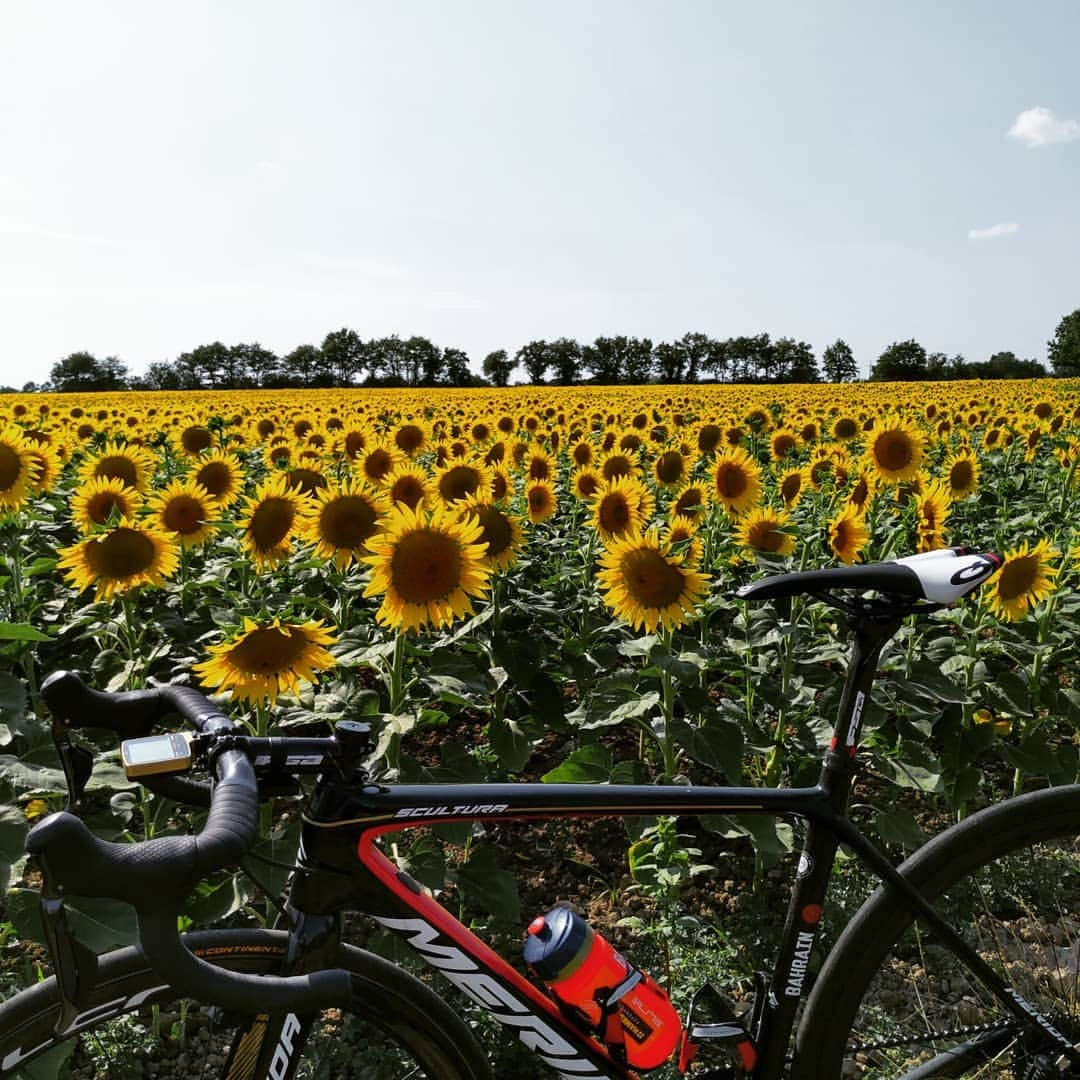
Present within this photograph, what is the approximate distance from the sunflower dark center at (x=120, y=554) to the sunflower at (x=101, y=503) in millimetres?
821

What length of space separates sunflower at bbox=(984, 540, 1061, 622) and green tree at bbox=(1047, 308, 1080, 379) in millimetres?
69307

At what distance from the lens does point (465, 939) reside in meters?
1.63

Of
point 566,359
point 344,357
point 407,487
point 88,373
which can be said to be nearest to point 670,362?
point 566,359

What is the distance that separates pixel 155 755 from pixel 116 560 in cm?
227

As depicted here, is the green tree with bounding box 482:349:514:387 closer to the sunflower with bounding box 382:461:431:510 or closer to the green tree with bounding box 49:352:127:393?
the green tree with bounding box 49:352:127:393

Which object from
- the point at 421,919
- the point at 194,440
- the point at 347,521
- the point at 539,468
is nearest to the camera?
the point at 421,919

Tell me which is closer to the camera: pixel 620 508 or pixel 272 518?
pixel 272 518

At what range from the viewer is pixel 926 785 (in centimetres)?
335

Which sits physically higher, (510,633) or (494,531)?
(494,531)

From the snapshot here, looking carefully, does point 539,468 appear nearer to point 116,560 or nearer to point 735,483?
point 735,483

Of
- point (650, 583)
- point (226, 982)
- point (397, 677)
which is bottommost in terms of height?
point (397, 677)

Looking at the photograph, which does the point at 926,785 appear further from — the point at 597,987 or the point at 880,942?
the point at 597,987

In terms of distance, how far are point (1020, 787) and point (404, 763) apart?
10.1 feet

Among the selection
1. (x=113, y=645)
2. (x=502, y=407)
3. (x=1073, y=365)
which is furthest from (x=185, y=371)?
(x=113, y=645)
